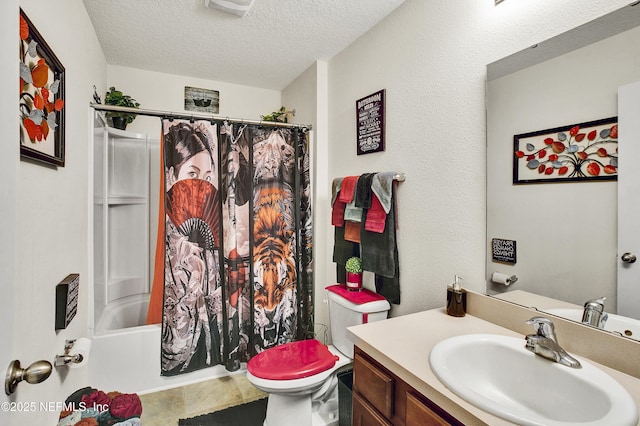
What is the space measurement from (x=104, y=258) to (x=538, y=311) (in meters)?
2.73

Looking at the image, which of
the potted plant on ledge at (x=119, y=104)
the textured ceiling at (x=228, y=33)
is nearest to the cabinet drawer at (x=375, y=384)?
the textured ceiling at (x=228, y=33)

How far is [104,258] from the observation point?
238cm

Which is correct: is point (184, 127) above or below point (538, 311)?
above

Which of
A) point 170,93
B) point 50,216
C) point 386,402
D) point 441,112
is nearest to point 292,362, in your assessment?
point 386,402

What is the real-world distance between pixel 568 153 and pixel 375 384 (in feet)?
3.39

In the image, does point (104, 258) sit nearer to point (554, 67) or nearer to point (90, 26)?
point (90, 26)

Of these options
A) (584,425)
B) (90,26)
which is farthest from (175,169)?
(584,425)

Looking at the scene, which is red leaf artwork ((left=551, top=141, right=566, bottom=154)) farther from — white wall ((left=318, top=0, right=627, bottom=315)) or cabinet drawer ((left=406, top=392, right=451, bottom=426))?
cabinet drawer ((left=406, top=392, right=451, bottom=426))

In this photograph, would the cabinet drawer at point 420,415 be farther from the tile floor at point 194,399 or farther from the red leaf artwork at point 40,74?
the red leaf artwork at point 40,74

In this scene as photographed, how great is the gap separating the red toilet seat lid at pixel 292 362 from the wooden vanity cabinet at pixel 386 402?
399 mm

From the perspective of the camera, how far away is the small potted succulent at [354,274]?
2.00 metres

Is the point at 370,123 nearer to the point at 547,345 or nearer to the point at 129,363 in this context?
the point at 547,345

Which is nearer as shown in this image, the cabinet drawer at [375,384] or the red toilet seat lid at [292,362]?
the cabinet drawer at [375,384]

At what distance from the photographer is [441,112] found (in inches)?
60.8
